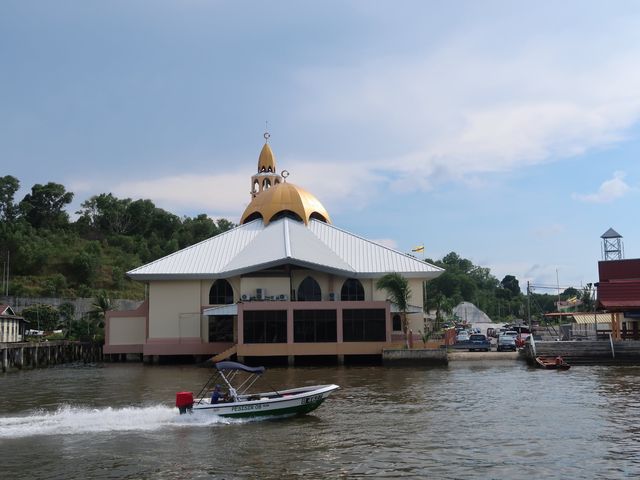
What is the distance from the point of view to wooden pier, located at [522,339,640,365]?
42.6 meters

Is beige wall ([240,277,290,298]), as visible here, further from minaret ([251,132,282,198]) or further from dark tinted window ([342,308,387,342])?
minaret ([251,132,282,198])

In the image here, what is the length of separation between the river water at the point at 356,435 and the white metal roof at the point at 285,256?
21.0 m

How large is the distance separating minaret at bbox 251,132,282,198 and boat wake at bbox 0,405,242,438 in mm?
59211

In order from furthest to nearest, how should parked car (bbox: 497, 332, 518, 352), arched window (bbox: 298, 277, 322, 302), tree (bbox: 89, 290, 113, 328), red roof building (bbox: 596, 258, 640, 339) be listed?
tree (bbox: 89, 290, 113, 328) → arched window (bbox: 298, 277, 322, 302) → parked car (bbox: 497, 332, 518, 352) → red roof building (bbox: 596, 258, 640, 339)

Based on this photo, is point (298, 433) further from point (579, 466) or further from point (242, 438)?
point (579, 466)

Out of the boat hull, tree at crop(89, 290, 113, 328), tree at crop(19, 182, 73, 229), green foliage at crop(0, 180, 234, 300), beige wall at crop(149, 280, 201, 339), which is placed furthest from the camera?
tree at crop(19, 182, 73, 229)

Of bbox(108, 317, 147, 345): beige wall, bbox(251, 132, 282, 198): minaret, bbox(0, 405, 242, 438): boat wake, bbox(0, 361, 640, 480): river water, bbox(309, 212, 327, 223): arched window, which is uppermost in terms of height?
bbox(251, 132, 282, 198): minaret

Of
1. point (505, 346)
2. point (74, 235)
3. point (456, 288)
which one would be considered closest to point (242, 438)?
point (505, 346)

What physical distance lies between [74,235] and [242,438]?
9160 cm

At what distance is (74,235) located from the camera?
104 m

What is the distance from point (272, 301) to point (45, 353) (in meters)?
19.0

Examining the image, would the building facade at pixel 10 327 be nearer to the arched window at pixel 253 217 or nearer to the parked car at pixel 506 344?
the arched window at pixel 253 217

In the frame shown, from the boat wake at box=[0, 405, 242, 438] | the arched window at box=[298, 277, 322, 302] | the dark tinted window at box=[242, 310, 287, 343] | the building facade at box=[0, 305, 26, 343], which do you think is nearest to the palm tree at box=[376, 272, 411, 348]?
the dark tinted window at box=[242, 310, 287, 343]

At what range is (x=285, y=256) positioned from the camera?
5247cm
